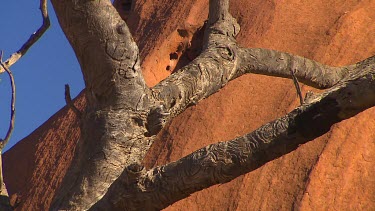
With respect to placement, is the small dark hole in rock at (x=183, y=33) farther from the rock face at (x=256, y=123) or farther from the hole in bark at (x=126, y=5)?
the hole in bark at (x=126, y=5)

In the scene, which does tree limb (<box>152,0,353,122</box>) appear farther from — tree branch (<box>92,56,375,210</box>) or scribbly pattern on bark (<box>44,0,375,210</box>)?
tree branch (<box>92,56,375,210</box>)

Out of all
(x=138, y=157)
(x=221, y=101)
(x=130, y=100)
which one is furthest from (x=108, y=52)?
(x=221, y=101)

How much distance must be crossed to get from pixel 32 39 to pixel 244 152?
220 cm

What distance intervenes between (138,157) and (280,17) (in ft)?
25.8

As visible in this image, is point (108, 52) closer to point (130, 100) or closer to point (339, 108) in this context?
point (130, 100)

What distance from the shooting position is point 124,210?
4.08 meters

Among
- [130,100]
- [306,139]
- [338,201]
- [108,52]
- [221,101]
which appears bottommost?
[338,201]

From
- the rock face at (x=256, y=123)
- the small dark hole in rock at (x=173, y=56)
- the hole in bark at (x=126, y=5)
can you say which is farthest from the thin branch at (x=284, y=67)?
the hole in bark at (x=126, y=5)

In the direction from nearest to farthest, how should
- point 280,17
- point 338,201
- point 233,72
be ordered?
point 233,72 → point 338,201 → point 280,17

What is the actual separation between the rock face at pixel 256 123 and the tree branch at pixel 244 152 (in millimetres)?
5444

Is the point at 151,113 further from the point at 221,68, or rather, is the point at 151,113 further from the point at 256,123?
the point at 256,123

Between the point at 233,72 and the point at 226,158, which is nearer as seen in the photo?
the point at 226,158

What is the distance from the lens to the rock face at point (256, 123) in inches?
372

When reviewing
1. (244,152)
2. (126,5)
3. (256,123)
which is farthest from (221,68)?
(126,5)
